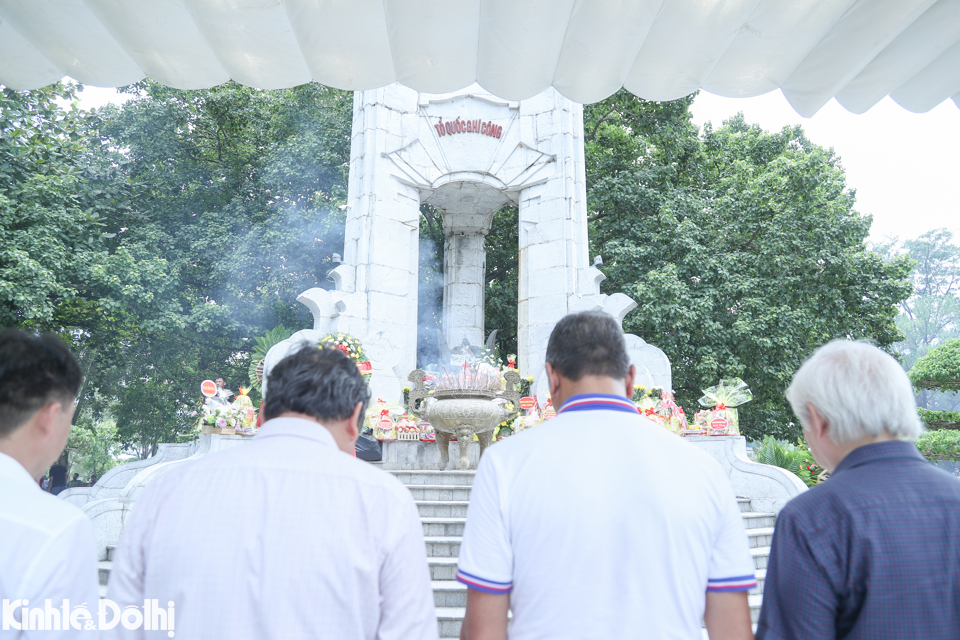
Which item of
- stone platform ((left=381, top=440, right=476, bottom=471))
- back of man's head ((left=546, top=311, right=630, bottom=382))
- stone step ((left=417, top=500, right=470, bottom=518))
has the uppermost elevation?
back of man's head ((left=546, top=311, right=630, bottom=382))

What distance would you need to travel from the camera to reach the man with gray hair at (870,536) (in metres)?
1.40

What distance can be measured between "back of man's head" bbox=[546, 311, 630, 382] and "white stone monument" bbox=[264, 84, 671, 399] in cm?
971

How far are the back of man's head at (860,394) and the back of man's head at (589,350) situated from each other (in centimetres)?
45

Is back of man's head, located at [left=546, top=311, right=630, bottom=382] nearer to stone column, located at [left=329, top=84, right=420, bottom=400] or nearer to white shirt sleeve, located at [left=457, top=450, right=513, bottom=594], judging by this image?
white shirt sleeve, located at [left=457, top=450, right=513, bottom=594]

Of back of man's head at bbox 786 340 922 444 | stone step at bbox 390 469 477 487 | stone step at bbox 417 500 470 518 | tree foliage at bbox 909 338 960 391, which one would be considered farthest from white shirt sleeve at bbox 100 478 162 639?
tree foliage at bbox 909 338 960 391

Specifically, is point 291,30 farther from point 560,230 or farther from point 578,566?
point 560,230

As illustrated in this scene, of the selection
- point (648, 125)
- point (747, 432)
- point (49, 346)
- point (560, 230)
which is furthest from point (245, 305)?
point (49, 346)

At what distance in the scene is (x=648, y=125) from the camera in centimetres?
1739

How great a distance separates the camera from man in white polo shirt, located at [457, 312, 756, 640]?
4.87 feet

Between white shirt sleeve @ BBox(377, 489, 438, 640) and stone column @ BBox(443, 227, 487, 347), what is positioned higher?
stone column @ BBox(443, 227, 487, 347)

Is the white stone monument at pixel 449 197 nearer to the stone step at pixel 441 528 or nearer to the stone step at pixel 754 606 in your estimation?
the stone step at pixel 441 528

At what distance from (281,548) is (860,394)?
56.3 inches

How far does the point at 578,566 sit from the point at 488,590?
0.23 m

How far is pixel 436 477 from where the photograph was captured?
23.9ft
